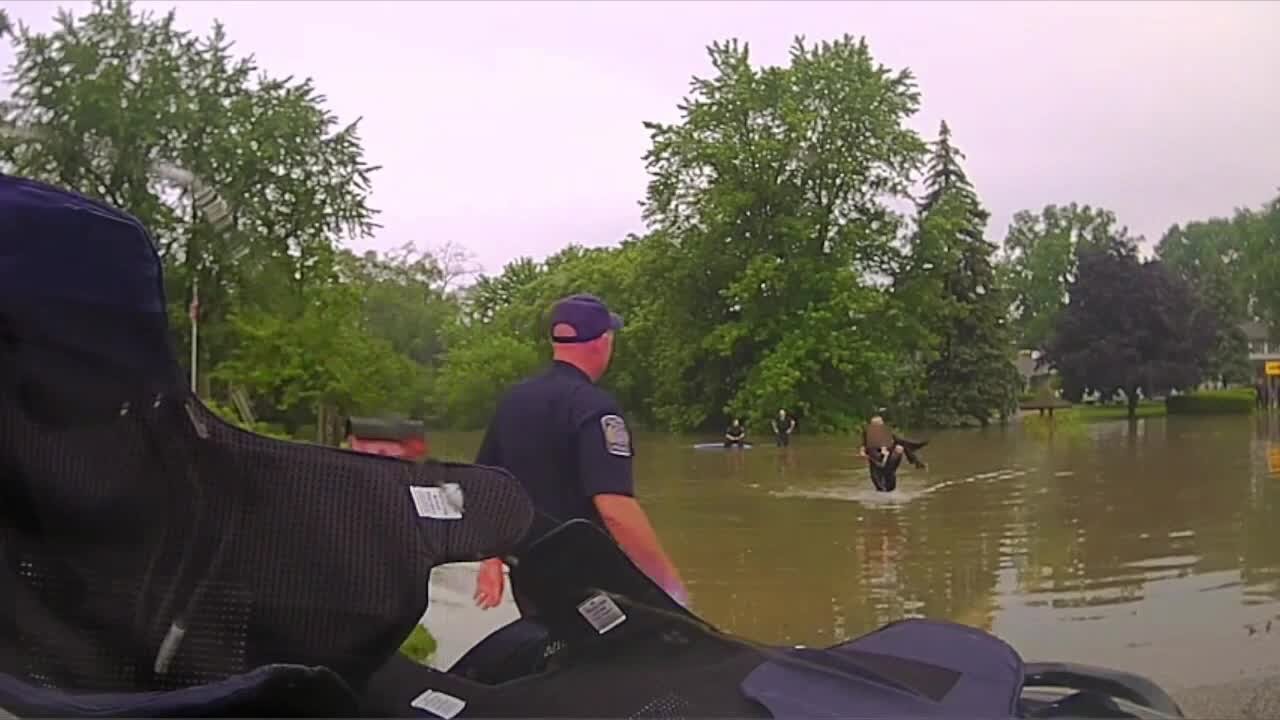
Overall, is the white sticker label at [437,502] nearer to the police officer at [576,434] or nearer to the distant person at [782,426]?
the police officer at [576,434]

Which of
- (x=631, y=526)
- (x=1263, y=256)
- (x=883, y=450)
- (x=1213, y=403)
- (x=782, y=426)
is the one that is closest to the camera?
(x=631, y=526)

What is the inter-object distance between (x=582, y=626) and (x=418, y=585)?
0.27 m

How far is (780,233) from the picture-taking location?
12.0ft

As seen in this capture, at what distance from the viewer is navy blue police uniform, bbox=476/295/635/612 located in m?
2.60

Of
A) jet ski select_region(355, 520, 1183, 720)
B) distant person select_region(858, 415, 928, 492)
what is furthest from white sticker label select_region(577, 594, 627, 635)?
distant person select_region(858, 415, 928, 492)

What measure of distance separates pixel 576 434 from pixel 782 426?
4.31 feet

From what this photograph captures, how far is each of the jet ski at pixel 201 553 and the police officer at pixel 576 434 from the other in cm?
94

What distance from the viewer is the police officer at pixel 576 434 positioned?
8.52 feet

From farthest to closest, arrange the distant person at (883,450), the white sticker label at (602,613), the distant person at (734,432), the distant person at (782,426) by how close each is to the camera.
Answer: the distant person at (883,450), the distant person at (782,426), the distant person at (734,432), the white sticker label at (602,613)

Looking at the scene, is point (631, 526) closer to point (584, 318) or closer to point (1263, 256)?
point (584, 318)

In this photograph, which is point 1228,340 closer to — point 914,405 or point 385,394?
point 914,405

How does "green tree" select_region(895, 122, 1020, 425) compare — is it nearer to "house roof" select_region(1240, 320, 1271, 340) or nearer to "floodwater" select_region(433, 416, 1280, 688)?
"floodwater" select_region(433, 416, 1280, 688)

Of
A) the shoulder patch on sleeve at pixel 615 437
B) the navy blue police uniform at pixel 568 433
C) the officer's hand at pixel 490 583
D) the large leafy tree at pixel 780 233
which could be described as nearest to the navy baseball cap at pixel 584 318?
the navy blue police uniform at pixel 568 433

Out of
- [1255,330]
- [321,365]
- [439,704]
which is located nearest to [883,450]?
[1255,330]
